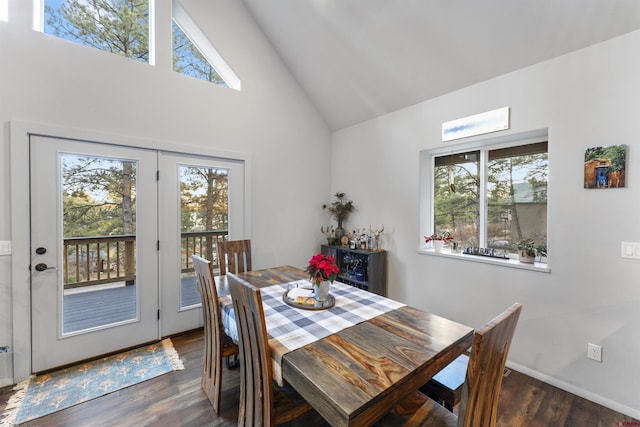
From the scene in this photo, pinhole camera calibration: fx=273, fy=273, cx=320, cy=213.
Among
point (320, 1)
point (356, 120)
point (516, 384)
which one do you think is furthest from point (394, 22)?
point (516, 384)

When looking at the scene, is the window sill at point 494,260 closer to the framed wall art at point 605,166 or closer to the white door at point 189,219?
the framed wall art at point 605,166

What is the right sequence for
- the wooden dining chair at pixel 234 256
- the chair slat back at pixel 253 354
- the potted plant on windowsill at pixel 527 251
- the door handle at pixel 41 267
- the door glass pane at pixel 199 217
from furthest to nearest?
the door glass pane at pixel 199 217 → the wooden dining chair at pixel 234 256 → the potted plant on windowsill at pixel 527 251 → the door handle at pixel 41 267 → the chair slat back at pixel 253 354

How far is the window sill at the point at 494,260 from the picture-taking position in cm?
236

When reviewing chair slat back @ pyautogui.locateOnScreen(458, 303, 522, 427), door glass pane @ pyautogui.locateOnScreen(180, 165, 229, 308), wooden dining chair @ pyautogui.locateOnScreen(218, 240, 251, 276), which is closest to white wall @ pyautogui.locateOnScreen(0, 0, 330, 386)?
door glass pane @ pyautogui.locateOnScreen(180, 165, 229, 308)

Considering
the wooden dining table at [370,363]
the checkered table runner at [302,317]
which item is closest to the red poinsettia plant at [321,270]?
the checkered table runner at [302,317]

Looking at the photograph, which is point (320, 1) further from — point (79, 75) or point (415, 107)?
point (79, 75)

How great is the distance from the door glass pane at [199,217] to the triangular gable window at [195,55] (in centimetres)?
113

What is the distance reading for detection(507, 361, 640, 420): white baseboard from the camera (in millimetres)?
1926

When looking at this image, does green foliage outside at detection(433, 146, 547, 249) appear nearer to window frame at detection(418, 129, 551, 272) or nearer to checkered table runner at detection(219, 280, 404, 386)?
window frame at detection(418, 129, 551, 272)

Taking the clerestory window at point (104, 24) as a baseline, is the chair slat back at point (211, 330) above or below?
below

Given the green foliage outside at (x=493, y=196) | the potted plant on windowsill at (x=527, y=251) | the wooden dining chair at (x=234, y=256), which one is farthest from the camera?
the wooden dining chair at (x=234, y=256)

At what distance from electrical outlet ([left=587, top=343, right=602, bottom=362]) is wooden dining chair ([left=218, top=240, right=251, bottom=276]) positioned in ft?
9.93

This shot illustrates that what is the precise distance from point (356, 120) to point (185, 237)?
9.00 feet

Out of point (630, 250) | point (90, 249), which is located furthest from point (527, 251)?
point (90, 249)
